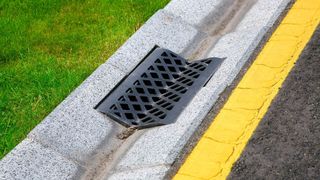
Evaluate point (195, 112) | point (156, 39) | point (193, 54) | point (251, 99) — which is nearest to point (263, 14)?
point (193, 54)

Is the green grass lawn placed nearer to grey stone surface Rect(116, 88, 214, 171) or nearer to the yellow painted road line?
grey stone surface Rect(116, 88, 214, 171)

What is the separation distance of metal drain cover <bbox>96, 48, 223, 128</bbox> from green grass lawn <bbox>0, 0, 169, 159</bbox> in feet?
1.01

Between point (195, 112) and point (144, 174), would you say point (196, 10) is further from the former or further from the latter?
point (144, 174)

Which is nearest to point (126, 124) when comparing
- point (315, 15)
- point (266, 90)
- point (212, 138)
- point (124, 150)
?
point (124, 150)

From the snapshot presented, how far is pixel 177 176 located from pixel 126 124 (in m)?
0.62

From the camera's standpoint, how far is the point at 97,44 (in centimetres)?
403

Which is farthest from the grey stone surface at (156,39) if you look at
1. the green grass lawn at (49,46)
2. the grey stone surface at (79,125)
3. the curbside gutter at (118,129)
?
the grey stone surface at (79,125)

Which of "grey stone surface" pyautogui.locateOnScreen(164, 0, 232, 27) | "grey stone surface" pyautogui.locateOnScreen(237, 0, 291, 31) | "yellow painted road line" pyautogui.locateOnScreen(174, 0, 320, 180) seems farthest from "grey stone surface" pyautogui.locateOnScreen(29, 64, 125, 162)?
"grey stone surface" pyautogui.locateOnScreen(237, 0, 291, 31)

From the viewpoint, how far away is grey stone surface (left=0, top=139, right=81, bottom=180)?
2807 mm

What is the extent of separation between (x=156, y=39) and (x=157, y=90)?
0.56 meters

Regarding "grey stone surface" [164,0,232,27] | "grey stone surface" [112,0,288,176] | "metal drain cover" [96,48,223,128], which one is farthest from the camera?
"grey stone surface" [164,0,232,27]

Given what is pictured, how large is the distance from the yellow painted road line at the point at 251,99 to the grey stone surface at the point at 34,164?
1.93 feet

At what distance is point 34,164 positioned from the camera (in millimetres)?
2863

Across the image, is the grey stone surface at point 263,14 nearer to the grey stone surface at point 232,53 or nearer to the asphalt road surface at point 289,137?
the grey stone surface at point 232,53
